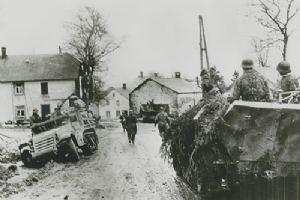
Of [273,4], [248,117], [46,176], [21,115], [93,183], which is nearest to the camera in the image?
[248,117]

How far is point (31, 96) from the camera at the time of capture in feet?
160

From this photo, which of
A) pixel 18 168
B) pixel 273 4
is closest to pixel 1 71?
pixel 273 4

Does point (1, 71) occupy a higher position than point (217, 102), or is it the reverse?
point (1, 71)

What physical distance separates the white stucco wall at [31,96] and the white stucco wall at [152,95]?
12.3 metres

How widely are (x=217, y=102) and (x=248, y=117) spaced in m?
1.29

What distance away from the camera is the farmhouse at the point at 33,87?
1891 inches

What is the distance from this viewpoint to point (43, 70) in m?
49.2

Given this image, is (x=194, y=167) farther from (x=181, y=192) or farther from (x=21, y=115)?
(x=21, y=115)

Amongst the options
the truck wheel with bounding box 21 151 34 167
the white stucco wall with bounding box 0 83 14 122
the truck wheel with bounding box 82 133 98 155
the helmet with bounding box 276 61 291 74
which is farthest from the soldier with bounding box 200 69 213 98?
the white stucco wall with bounding box 0 83 14 122

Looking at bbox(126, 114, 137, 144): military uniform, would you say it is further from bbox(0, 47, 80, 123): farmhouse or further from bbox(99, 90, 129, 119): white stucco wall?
bbox(99, 90, 129, 119): white stucco wall

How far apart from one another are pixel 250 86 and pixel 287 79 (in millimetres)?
1470

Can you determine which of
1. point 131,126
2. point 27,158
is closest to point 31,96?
point 131,126

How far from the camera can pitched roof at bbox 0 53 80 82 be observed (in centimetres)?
4828

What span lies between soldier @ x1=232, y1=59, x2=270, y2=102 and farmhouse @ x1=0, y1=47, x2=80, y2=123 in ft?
138
